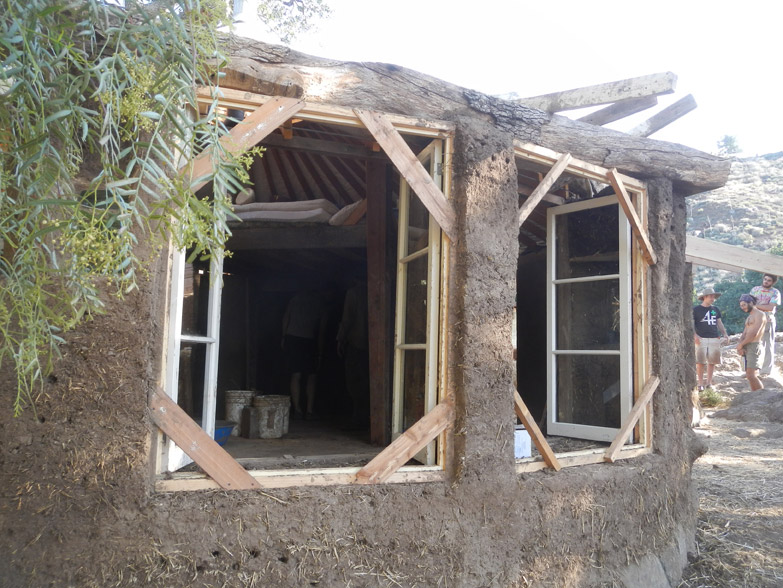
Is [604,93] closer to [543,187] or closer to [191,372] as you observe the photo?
[543,187]

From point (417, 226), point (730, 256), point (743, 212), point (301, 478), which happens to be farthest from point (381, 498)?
point (743, 212)

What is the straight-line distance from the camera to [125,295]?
9.24 ft

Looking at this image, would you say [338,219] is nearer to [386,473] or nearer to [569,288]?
[569,288]

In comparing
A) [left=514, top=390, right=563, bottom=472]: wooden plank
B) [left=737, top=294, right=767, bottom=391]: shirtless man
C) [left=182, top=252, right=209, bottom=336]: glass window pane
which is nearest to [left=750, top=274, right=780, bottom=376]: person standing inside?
[left=737, top=294, right=767, bottom=391]: shirtless man

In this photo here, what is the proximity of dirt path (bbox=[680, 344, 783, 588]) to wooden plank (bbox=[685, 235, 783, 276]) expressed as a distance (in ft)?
7.32

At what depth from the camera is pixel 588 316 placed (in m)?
5.08

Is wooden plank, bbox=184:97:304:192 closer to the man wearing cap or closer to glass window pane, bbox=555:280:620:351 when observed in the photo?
glass window pane, bbox=555:280:620:351

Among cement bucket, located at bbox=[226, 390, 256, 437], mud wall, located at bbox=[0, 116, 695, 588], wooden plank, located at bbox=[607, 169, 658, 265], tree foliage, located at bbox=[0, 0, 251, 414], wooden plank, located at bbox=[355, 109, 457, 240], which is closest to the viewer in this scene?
tree foliage, located at bbox=[0, 0, 251, 414]

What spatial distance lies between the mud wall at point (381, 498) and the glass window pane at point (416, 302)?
0.50 metres

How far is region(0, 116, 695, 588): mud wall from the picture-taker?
276 cm

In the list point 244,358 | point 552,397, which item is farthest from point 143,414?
point 244,358

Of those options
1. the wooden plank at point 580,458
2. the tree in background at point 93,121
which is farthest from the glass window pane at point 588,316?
the tree in background at point 93,121

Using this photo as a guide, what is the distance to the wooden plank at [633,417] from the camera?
4.10 m

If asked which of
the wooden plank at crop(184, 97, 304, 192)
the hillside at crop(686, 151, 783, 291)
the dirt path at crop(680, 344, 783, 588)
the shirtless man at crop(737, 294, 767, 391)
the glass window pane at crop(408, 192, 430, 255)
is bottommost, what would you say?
the dirt path at crop(680, 344, 783, 588)
